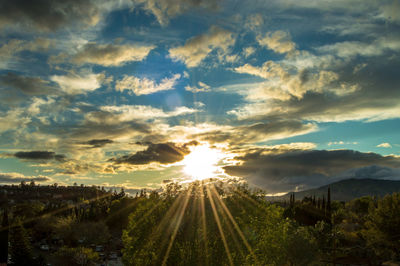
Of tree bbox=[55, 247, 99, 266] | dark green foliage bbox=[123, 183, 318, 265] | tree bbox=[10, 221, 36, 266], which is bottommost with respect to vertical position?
tree bbox=[55, 247, 99, 266]

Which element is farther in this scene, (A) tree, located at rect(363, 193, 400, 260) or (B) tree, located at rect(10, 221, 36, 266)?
(A) tree, located at rect(363, 193, 400, 260)

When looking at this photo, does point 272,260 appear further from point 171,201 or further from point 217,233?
point 171,201


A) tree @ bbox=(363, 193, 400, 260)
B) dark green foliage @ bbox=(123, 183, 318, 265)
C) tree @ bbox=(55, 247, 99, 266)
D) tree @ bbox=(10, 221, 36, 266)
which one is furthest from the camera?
tree @ bbox=(55, 247, 99, 266)

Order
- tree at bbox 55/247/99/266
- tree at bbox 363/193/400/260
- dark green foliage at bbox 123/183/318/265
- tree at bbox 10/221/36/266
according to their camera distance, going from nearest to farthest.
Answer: dark green foliage at bbox 123/183/318/265
tree at bbox 10/221/36/266
tree at bbox 363/193/400/260
tree at bbox 55/247/99/266

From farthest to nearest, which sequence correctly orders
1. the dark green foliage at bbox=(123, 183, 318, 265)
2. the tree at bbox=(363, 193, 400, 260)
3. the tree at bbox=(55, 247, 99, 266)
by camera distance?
the tree at bbox=(55, 247, 99, 266) < the tree at bbox=(363, 193, 400, 260) < the dark green foliage at bbox=(123, 183, 318, 265)

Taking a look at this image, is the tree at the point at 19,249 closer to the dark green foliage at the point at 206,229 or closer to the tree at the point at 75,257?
the tree at the point at 75,257

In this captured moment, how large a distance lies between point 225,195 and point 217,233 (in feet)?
15.1

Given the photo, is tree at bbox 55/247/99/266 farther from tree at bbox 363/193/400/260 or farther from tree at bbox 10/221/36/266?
tree at bbox 363/193/400/260

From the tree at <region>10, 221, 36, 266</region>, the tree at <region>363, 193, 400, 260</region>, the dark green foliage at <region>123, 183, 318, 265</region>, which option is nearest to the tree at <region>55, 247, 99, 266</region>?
the tree at <region>10, 221, 36, 266</region>

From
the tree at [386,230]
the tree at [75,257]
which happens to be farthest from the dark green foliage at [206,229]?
the tree at [386,230]

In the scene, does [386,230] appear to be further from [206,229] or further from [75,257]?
[75,257]

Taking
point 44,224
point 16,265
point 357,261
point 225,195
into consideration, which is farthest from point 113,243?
point 225,195

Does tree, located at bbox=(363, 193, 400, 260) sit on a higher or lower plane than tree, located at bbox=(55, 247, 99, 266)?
higher

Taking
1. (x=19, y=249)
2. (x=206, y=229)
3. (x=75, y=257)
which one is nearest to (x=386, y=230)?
(x=206, y=229)
